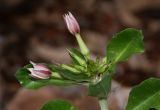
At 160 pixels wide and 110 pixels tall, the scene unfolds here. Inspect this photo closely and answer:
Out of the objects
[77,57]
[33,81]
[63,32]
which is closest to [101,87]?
[77,57]

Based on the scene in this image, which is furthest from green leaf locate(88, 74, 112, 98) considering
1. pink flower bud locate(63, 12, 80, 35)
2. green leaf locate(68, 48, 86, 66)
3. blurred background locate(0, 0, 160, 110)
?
blurred background locate(0, 0, 160, 110)

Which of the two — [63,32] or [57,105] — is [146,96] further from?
[63,32]

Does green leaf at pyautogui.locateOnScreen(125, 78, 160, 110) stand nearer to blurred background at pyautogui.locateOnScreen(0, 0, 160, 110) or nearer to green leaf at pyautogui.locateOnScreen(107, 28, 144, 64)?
green leaf at pyautogui.locateOnScreen(107, 28, 144, 64)

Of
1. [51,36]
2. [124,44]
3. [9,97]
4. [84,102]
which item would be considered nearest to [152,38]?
[51,36]

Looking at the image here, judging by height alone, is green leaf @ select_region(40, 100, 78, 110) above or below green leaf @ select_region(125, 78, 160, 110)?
above

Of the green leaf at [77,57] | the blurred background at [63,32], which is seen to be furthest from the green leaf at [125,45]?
the blurred background at [63,32]

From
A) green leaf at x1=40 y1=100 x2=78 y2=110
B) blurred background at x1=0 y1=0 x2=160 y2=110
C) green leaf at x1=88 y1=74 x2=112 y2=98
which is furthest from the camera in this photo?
blurred background at x1=0 y1=0 x2=160 y2=110
